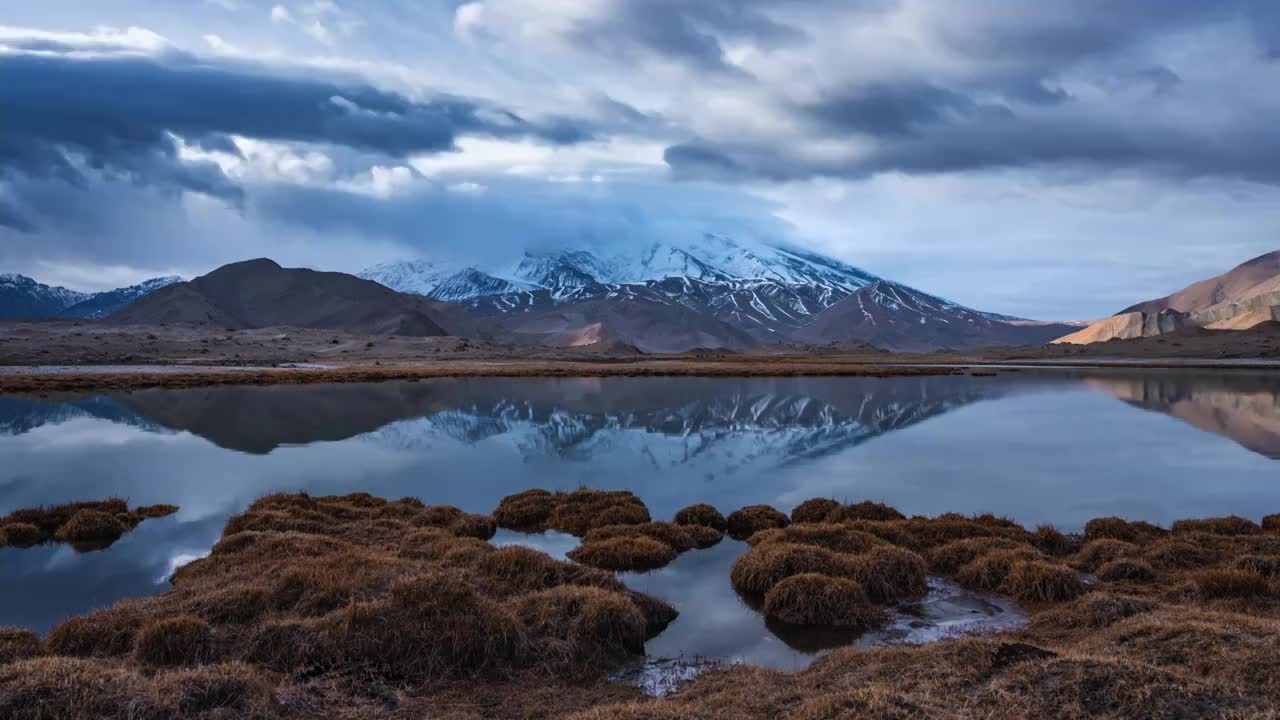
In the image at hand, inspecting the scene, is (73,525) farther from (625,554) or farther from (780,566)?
(780,566)

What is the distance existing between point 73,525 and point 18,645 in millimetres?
9590

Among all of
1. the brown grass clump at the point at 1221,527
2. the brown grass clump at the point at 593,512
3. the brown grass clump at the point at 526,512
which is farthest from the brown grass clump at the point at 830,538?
the brown grass clump at the point at 1221,527

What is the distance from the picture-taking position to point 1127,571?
13.3m

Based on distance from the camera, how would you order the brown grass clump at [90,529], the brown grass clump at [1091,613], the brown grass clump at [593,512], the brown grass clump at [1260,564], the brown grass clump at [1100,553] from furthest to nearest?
1. the brown grass clump at [593,512]
2. the brown grass clump at [90,529]
3. the brown grass clump at [1100,553]
4. the brown grass clump at [1260,564]
5. the brown grass clump at [1091,613]

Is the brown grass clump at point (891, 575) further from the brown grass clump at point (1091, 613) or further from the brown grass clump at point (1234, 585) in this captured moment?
the brown grass clump at point (1234, 585)

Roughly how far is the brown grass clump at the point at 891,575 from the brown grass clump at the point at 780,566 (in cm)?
35

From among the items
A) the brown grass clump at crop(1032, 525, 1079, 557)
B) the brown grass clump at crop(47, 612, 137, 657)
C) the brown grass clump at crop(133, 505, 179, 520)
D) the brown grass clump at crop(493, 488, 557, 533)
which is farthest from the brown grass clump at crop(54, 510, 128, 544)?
the brown grass clump at crop(1032, 525, 1079, 557)

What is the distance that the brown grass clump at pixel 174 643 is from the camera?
9195 millimetres

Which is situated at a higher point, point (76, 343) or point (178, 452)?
point (76, 343)

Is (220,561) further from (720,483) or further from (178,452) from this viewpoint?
(178,452)

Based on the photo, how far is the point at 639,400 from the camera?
57594 millimetres

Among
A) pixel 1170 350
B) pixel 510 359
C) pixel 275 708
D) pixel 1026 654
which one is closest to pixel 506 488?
pixel 275 708

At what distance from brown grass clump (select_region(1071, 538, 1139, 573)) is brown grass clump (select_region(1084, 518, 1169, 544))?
1.31 meters

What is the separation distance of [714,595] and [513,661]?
4.52 m
